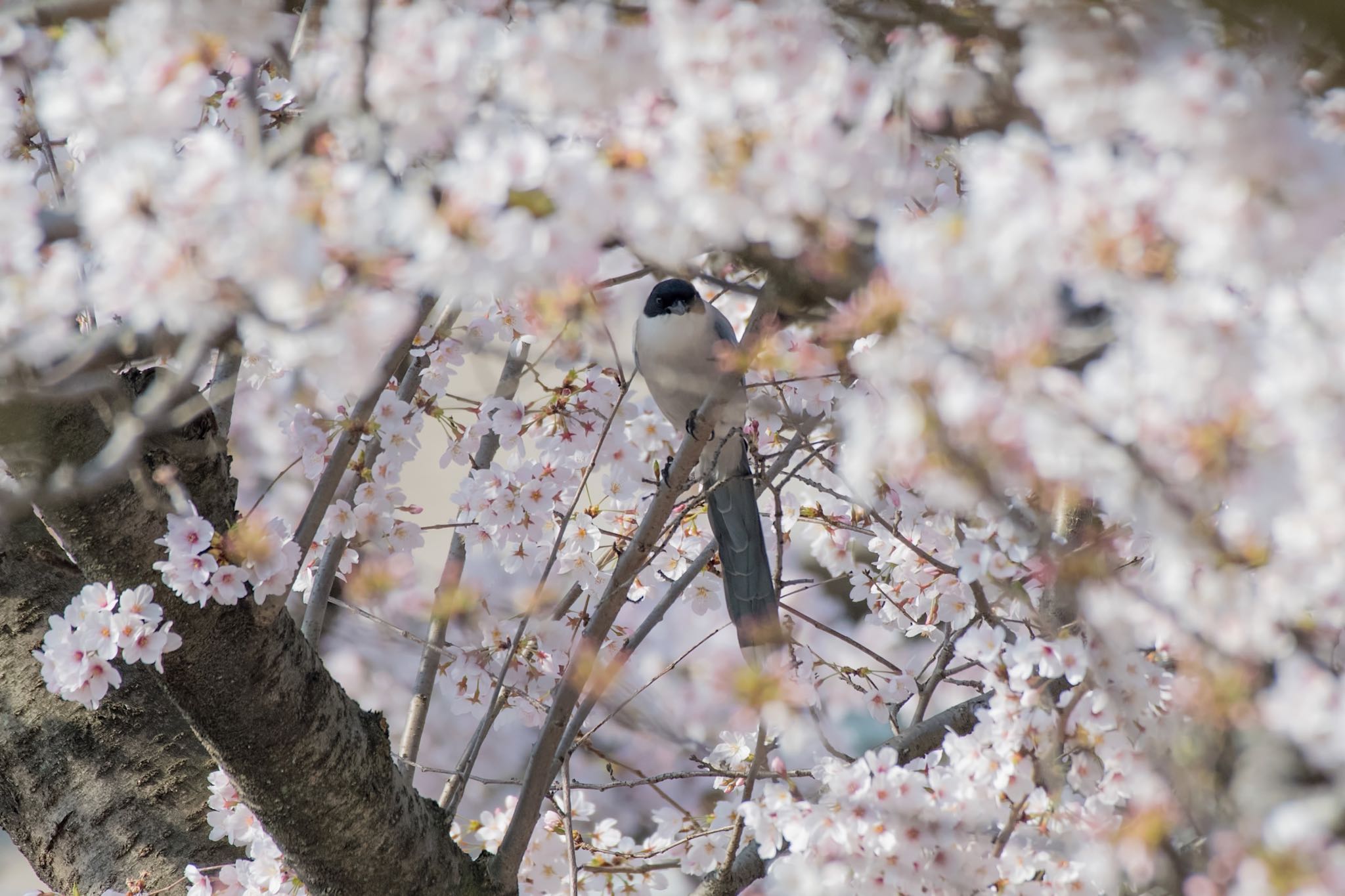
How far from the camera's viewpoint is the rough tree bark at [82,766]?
2162mm

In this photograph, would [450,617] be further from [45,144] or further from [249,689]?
[45,144]

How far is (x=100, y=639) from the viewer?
180 centimetres

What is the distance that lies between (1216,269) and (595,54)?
0.61m

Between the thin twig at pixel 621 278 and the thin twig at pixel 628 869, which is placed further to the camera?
the thin twig at pixel 628 869

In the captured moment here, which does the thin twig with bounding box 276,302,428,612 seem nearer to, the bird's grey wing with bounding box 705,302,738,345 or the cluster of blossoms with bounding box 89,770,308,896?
the cluster of blossoms with bounding box 89,770,308,896

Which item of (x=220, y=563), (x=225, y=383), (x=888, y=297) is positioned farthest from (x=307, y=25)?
(x=888, y=297)

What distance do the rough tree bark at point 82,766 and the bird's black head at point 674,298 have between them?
1.70 meters

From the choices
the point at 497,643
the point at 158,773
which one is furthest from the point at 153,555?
the point at 497,643

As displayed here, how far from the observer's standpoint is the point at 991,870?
171cm

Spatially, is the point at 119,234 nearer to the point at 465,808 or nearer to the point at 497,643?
the point at 497,643

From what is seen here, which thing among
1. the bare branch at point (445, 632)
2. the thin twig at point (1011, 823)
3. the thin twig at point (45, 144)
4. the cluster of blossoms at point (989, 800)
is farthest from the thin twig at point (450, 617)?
the thin twig at point (1011, 823)

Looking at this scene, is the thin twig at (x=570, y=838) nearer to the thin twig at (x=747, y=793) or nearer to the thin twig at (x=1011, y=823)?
the thin twig at (x=747, y=793)

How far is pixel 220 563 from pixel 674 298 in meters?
1.79

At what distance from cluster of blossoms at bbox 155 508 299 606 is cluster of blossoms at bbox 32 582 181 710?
59 millimetres
